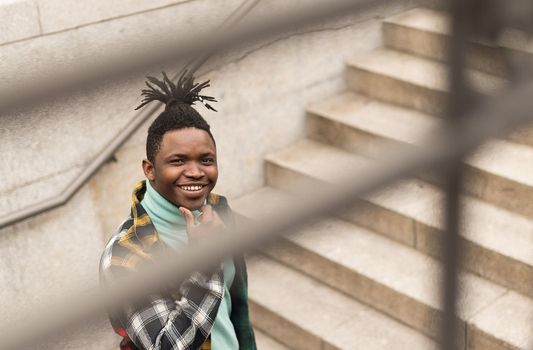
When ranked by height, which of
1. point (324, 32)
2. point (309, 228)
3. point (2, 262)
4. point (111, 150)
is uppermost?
point (324, 32)

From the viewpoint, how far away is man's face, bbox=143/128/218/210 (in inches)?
88.9

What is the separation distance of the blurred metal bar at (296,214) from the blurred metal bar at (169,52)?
12 cm

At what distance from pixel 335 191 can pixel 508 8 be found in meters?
0.20

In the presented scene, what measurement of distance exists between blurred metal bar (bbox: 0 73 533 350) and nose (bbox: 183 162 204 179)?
149cm

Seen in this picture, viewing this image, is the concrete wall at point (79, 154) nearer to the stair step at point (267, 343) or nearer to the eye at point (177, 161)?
the stair step at point (267, 343)

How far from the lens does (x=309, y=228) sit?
665mm

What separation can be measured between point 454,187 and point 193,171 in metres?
1.51

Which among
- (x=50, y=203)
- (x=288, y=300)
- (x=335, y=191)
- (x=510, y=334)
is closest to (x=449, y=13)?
(x=335, y=191)

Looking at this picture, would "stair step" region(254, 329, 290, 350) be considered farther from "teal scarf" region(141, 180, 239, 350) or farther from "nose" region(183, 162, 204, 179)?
"nose" region(183, 162, 204, 179)

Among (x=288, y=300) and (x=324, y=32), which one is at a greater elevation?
(x=324, y=32)

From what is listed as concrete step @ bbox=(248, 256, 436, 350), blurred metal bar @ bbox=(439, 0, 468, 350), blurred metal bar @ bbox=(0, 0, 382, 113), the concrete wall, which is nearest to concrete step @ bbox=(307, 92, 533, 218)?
the concrete wall

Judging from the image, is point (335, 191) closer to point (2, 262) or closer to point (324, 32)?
point (324, 32)

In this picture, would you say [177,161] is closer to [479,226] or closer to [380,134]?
[479,226]

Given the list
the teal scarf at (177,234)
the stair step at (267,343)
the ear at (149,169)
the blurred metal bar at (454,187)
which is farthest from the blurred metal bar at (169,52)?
the stair step at (267,343)
